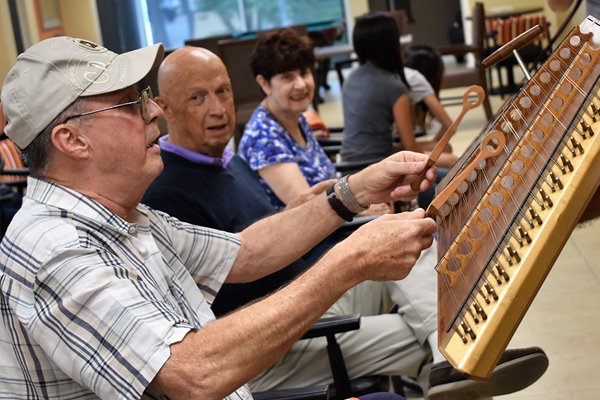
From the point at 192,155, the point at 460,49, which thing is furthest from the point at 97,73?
the point at 460,49

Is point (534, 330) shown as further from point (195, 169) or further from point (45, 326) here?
point (45, 326)

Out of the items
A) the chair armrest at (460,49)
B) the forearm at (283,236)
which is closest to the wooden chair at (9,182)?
the forearm at (283,236)

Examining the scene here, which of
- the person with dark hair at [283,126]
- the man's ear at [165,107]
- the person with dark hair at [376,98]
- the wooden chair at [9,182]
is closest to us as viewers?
the man's ear at [165,107]

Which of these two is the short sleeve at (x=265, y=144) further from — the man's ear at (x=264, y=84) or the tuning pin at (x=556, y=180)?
the tuning pin at (x=556, y=180)

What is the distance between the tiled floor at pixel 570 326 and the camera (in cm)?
347

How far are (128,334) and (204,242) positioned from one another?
2.26ft

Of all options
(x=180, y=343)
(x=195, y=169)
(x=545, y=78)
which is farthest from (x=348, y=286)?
(x=195, y=169)

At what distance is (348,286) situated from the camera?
1.75 meters

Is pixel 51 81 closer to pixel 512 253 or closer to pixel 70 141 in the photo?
pixel 70 141

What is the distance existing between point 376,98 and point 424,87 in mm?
775

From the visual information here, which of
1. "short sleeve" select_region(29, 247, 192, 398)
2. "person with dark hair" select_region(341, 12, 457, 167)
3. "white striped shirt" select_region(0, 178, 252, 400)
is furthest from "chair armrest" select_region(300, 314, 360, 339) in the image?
"person with dark hair" select_region(341, 12, 457, 167)

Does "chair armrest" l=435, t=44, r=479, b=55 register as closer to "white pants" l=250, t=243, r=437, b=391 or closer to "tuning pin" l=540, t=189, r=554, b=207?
"white pants" l=250, t=243, r=437, b=391

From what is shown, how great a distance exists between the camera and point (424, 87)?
18.3 ft

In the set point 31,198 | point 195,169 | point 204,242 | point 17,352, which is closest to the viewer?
point 17,352
